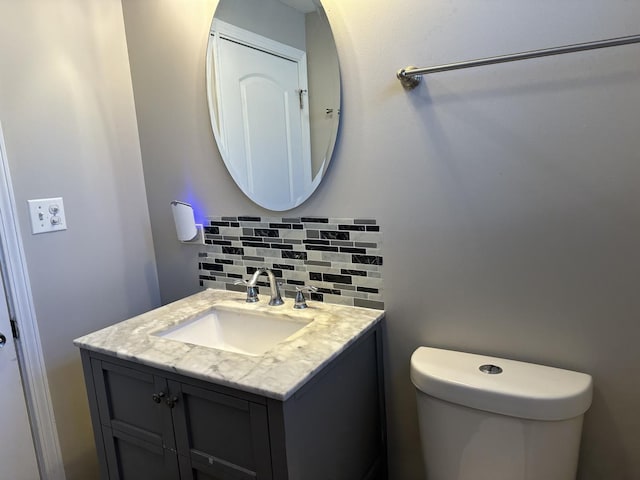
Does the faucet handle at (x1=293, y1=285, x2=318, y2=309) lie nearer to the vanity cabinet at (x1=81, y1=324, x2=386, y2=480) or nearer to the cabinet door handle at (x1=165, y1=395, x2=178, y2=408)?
the vanity cabinet at (x1=81, y1=324, x2=386, y2=480)

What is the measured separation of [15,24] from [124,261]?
87 cm

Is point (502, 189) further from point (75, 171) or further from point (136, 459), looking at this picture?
point (75, 171)

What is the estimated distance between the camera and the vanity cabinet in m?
1.02

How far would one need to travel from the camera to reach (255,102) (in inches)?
60.3

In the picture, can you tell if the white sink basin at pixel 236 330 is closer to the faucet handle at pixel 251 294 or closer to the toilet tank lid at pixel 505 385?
the faucet handle at pixel 251 294

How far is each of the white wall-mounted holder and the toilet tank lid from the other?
95 cm

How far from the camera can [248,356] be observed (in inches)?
44.4

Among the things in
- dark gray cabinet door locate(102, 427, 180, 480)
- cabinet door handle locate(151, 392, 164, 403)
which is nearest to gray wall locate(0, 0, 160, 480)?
dark gray cabinet door locate(102, 427, 180, 480)

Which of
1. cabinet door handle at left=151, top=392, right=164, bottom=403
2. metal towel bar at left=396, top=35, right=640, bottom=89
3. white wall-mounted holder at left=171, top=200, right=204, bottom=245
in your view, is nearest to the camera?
metal towel bar at left=396, top=35, right=640, bottom=89

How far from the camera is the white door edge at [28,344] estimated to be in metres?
1.39

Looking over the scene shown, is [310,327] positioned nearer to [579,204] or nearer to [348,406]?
[348,406]

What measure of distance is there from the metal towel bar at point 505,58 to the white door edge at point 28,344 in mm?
1252

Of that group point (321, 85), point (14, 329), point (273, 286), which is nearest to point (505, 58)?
point (321, 85)

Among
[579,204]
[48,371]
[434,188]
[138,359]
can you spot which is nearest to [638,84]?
[579,204]
